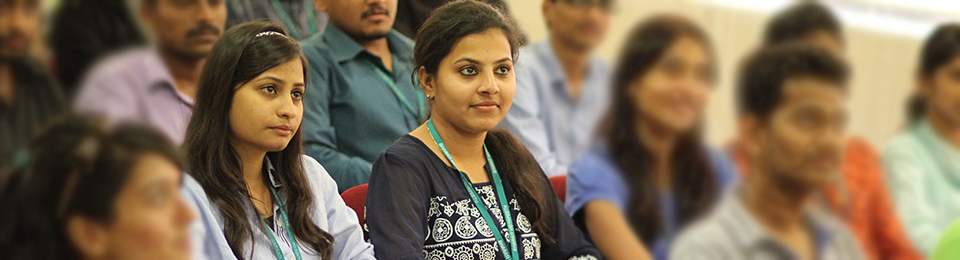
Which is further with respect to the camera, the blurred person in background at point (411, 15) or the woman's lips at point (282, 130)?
the blurred person in background at point (411, 15)

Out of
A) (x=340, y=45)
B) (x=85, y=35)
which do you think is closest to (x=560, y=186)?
(x=340, y=45)

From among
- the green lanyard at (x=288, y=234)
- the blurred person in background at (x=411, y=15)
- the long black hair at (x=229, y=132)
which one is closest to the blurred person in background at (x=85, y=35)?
the long black hair at (x=229, y=132)

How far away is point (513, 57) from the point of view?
42.8 inches

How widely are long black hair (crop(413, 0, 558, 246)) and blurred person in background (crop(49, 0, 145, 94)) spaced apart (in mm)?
350

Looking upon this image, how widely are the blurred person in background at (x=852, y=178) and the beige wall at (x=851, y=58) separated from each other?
2cm

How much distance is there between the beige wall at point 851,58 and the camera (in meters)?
0.66

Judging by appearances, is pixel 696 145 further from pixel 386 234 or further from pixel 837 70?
pixel 386 234

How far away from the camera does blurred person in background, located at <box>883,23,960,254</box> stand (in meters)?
0.91

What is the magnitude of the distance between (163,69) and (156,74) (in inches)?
0.9

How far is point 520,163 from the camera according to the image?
3.58 feet

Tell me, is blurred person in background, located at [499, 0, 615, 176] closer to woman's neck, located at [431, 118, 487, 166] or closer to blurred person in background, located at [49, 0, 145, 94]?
A: woman's neck, located at [431, 118, 487, 166]

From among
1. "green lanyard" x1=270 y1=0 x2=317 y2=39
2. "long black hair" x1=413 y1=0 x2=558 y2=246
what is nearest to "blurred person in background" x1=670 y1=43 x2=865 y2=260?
"long black hair" x1=413 y1=0 x2=558 y2=246

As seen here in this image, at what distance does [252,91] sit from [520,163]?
0.37 m

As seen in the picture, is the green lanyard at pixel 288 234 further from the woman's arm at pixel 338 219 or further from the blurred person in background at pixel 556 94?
the blurred person in background at pixel 556 94
